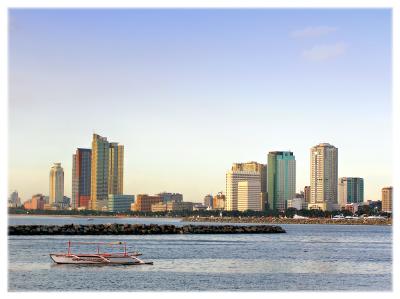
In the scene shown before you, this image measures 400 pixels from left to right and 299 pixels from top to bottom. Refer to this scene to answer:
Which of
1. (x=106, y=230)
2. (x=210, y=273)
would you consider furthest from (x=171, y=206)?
(x=210, y=273)

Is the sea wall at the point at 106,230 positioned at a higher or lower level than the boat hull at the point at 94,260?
lower

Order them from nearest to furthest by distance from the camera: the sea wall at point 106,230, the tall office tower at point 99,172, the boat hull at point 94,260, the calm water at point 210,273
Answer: the calm water at point 210,273 → the boat hull at point 94,260 → the sea wall at point 106,230 → the tall office tower at point 99,172

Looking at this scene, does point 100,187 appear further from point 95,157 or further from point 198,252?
point 198,252

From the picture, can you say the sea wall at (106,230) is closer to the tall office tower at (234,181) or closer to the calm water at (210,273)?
the calm water at (210,273)

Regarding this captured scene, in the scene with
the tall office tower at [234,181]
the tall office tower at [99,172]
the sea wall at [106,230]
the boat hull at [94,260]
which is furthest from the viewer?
the tall office tower at [99,172]

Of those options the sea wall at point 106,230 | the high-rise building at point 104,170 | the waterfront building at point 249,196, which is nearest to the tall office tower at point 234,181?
the waterfront building at point 249,196

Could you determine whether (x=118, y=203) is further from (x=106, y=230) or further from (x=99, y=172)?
(x=106, y=230)
